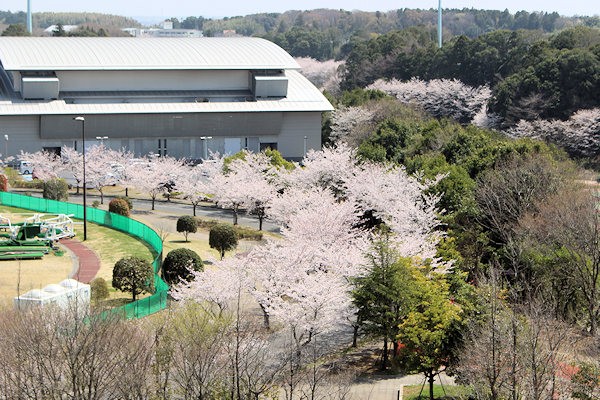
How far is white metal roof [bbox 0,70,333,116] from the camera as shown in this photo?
73250mm

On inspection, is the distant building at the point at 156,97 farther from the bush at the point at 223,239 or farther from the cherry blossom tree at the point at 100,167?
the bush at the point at 223,239

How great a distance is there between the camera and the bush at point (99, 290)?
36719mm

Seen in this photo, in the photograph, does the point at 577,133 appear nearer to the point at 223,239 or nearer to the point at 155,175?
the point at 155,175

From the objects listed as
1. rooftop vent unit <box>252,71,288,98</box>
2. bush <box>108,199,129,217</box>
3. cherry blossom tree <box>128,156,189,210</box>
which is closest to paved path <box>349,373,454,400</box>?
bush <box>108,199,129,217</box>

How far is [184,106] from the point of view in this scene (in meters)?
77.4

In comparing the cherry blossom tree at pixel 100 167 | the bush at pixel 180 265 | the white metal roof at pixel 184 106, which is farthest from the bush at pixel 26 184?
the bush at pixel 180 265

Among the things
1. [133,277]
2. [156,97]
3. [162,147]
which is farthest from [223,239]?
[156,97]

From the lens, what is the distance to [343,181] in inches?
2285

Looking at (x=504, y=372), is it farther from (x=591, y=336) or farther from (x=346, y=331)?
(x=346, y=331)

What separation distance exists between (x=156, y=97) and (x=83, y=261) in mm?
34955

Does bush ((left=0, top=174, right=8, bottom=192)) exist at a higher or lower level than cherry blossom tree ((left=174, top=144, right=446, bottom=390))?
lower

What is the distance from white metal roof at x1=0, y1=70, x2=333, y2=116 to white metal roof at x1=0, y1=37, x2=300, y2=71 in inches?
94.0

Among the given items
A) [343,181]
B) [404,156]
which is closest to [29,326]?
[343,181]

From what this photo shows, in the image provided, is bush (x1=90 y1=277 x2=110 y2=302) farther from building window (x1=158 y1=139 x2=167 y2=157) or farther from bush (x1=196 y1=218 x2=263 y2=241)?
building window (x1=158 y1=139 x2=167 y2=157)
